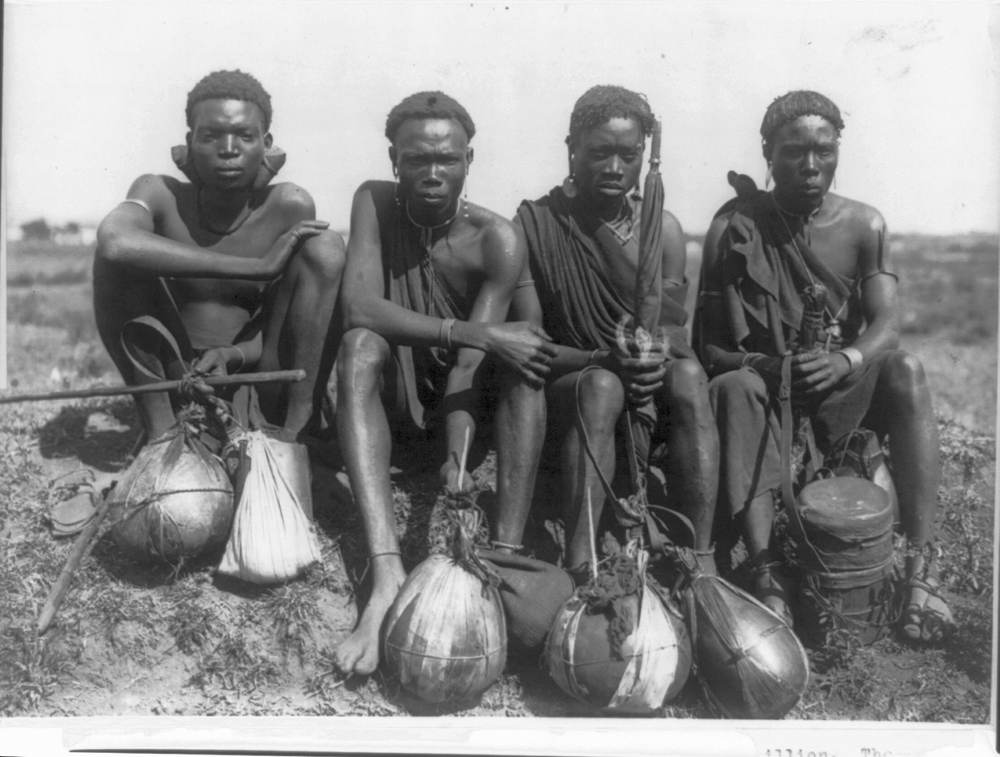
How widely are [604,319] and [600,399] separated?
544 mm

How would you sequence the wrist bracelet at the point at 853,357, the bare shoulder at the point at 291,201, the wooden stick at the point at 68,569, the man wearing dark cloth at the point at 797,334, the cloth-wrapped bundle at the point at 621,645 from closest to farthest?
the cloth-wrapped bundle at the point at 621,645, the wooden stick at the point at 68,569, the man wearing dark cloth at the point at 797,334, the wrist bracelet at the point at 853,357, the bare shoulder at the point at 291,201

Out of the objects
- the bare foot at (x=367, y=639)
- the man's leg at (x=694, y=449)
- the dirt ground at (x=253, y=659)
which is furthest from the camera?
the man's leg at (x=694, y=449)

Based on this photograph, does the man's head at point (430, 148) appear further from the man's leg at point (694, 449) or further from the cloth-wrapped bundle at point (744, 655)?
the cloth-wrapped bundle at point (744, 655)

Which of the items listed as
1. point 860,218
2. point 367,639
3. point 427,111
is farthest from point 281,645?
point 860,218

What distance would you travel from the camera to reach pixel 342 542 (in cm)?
Answer: 442

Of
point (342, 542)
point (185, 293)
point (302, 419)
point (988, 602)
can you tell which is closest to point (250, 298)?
point (185, 293)

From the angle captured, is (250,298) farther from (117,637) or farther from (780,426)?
(780,426)

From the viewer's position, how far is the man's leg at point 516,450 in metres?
4.11

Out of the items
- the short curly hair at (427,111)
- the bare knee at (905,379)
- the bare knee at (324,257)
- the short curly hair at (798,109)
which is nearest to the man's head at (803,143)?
the short curly hair at (798,109)

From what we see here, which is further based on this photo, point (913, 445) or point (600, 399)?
point (913, 445)

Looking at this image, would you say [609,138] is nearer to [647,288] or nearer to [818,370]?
[647,288]

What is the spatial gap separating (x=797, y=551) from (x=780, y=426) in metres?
0.56

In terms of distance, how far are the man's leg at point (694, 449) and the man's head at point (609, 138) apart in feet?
2.79

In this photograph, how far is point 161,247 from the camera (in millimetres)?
4402
